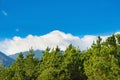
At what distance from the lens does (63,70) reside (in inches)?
3044

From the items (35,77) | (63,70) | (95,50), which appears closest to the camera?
(95,50)

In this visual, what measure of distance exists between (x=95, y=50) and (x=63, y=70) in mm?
10237

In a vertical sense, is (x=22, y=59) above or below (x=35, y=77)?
above

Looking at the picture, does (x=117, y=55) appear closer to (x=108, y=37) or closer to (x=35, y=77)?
(x=108, y=37)

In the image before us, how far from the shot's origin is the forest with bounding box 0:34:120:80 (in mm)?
62987

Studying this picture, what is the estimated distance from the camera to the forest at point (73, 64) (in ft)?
207

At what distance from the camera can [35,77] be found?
87.4m

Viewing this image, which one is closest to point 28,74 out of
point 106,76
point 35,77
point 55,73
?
point 35,77

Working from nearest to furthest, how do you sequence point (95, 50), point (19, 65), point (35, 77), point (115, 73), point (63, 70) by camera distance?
point (115, 73) < point (95, 50) < point (63, 70) < point (35, 77) < point (19, 65)

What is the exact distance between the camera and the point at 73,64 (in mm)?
79938

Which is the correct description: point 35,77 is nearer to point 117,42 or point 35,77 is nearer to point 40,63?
point 40,63

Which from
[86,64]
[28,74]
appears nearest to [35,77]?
[28,74]

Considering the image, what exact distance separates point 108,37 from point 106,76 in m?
7.25

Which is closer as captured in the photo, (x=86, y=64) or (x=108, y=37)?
(x=108, y=37)
